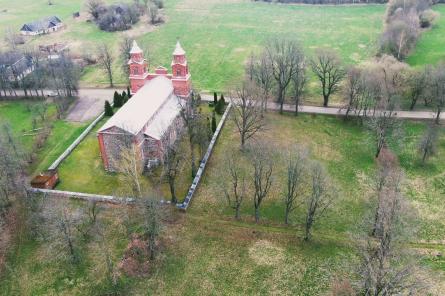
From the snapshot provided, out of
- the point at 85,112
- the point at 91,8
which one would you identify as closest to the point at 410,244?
the point at 85,112

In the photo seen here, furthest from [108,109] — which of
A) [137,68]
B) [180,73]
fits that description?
[180,73]

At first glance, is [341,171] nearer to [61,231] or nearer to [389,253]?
[389,253]

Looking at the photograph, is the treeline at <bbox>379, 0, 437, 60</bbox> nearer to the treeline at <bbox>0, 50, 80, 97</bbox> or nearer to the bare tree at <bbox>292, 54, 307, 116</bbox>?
the bare tree at <bbox>292, 54, 307, 116</bbox>

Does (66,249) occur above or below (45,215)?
below

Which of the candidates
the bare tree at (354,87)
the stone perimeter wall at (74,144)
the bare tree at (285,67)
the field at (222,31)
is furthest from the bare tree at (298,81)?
the stone perimeter wall at (74,144)

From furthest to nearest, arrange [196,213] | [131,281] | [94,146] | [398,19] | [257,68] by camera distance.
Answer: [398,19] → [257,68] → [94,146] → [196,213] → [131,281]

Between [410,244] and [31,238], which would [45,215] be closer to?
[31,238]
